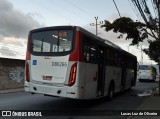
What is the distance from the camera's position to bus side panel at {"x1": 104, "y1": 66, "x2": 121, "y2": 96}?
52.6ft

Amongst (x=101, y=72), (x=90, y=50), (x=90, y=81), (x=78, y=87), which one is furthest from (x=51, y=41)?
(x=101, y=72)

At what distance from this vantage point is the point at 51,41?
12.8m

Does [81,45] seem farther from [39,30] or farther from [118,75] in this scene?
[118,75]

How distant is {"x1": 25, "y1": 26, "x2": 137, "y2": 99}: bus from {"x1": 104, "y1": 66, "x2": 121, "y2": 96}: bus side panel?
5.18ft

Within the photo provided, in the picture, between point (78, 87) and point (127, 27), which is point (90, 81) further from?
point (127, 27)

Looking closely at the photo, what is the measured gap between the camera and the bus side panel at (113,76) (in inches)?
632

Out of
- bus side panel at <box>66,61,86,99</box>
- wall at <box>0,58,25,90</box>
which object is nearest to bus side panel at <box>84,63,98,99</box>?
bus side panel at <box>66,61,86,99</box>

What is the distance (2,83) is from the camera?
2312 cm

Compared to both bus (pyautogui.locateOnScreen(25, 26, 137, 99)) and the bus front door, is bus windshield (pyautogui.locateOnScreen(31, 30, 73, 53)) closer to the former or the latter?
bus (pyautogui.locateOnScreen(25, 26, 137, 99))

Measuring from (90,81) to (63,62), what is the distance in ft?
5.42

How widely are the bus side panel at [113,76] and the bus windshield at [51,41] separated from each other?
3.97m

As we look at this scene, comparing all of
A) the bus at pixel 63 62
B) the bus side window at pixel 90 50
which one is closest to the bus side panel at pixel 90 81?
the bus at pixel 63 62

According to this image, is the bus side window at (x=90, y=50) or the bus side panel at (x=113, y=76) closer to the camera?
the bus side window at (x=90, y=50)

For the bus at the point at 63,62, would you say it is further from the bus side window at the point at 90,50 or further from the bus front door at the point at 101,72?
the bus front door at the point at 101,72
